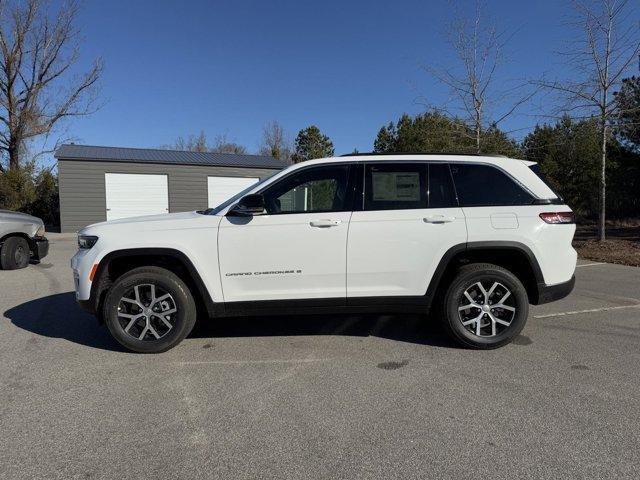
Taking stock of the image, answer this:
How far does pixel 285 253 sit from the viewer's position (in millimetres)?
4301

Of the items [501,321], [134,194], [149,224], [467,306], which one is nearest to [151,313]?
[149,224]

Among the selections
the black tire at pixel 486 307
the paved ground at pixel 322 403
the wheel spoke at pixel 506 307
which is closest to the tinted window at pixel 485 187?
the black tire at pixel 486 307

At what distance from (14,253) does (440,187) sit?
921 centimetres

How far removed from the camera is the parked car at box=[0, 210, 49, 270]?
31.2 ft

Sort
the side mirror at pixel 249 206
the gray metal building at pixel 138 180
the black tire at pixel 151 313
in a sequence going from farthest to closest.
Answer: the gray metal building at pixel 138 180 < the black tire at pixel 151 313 < the side mirror at pixel 249 206

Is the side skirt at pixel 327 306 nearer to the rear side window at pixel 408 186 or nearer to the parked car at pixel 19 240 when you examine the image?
the rear side window at pixel 408 186

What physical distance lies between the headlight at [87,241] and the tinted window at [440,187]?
127 inches

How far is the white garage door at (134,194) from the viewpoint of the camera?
839 inches

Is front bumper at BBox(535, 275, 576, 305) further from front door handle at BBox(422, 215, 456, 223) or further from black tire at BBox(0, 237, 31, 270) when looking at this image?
black tire at BBox(0, 237, 31, 270)

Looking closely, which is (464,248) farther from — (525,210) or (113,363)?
(113,363)

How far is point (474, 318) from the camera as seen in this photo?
4.49m

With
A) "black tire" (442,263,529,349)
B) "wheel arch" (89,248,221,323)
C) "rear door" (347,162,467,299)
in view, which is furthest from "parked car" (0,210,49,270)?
"black tire" (442,263,529,349)

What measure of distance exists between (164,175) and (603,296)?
19782 mm

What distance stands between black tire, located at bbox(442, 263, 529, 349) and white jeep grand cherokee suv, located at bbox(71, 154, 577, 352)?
0.04 feet
